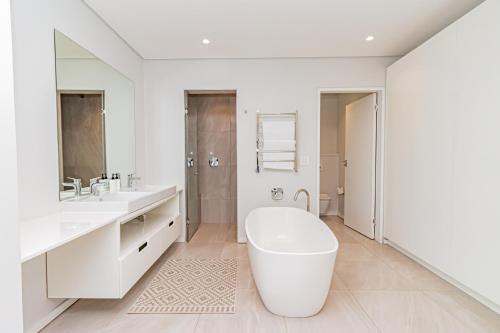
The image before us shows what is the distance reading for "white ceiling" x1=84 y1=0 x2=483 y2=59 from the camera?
2102 millimetres

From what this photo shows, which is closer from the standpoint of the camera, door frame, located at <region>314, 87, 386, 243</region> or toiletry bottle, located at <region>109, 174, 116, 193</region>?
toiletry bottle, located at <region>109, 174, 116, 193</region>

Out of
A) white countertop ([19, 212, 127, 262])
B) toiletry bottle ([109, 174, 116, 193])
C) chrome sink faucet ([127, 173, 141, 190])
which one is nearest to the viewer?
white countertop ([19, 212, 127, 262])

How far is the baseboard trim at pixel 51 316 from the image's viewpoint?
1.60 metres

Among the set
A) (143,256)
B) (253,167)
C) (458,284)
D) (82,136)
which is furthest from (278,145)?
(458,284)

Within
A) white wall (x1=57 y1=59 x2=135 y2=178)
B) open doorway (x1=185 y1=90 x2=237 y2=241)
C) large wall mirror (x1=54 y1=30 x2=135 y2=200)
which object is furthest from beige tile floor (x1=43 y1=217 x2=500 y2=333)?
open doorway (x1=185 y1=90 x2=237 y2=241)

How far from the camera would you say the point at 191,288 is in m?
2.17

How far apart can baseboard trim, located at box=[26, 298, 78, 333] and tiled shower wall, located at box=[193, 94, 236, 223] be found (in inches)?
97.1

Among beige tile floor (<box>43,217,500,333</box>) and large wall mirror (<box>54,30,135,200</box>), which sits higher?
large wall mirror (<box>54,30,135,200</box>)

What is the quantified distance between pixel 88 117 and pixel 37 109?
55 cm

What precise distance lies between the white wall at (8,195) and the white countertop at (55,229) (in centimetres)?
9

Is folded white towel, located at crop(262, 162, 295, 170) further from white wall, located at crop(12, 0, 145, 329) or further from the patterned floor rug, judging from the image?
white wall, located at crop(12, 0, 145, 329)

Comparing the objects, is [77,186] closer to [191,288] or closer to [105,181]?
[105,181]

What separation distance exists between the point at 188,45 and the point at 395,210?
3086mm

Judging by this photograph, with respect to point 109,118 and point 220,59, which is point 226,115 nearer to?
point 220,59
